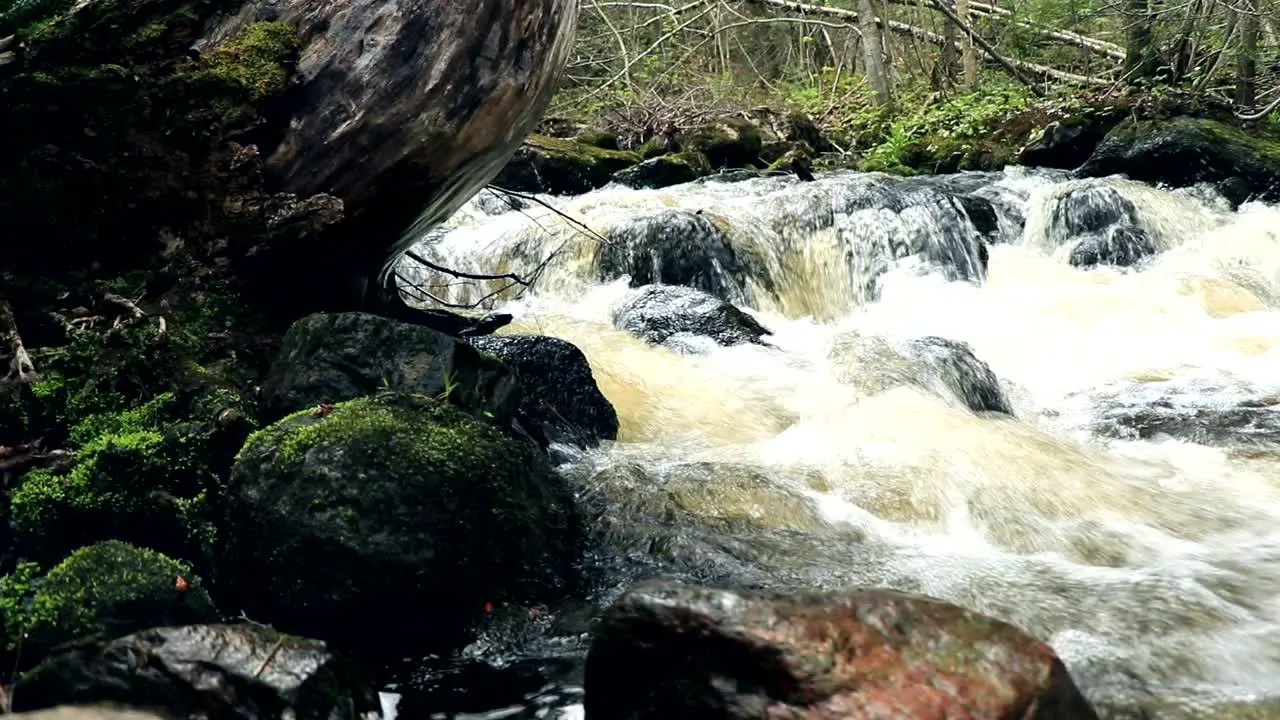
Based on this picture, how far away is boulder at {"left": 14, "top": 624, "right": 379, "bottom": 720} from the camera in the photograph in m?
2.93

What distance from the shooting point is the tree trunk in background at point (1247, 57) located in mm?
12797

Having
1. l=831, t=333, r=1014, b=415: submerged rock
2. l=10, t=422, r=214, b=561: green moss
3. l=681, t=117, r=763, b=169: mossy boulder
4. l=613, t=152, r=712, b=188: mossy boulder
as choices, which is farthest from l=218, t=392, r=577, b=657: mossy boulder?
l=681, t=117, r=763, b=169: mossy boulder

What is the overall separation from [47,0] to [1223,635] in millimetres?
4938

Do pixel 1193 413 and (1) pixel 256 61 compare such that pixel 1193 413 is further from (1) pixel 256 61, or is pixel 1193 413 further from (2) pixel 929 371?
(1) pixel 256 61

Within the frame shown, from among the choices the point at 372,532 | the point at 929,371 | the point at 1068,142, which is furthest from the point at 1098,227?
the point at 372,532

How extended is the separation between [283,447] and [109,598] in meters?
0.80

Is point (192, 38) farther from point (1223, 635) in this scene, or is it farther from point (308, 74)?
point (1223, 635)

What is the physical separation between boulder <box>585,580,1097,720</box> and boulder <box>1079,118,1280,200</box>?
11.2 meters

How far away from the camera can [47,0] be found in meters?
4.26

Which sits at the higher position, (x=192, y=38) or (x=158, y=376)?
(x=192, y=38)

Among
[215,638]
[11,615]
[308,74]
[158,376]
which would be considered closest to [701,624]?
[215,638]

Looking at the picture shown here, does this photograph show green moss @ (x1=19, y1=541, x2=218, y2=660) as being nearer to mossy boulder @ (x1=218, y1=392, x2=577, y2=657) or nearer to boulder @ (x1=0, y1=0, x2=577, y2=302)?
mossy boulder @ (x1=218, y1=392, x2=577, y2=657)

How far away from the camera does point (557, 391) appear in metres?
5.97

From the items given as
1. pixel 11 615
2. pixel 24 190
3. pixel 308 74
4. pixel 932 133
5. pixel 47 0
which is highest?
pixel 47 0
